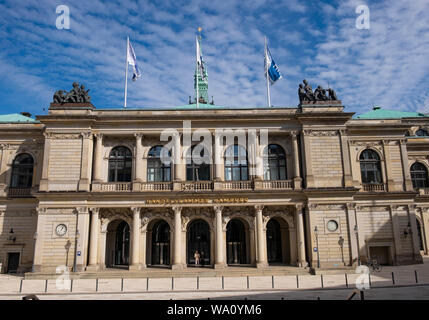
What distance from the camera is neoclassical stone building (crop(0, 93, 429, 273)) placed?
110 ft

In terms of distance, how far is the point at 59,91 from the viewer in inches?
1437

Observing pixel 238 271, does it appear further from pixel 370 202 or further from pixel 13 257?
pixel 13 257

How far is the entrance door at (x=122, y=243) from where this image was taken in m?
37.8

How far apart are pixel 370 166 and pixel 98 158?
30613mm

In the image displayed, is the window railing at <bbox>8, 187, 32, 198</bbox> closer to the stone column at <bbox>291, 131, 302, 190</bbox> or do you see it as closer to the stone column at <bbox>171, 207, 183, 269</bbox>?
the stone column at <bbox>171, 207, 183, 269</bbox>

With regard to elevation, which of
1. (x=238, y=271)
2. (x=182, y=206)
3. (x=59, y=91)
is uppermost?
(x=59, y=91)

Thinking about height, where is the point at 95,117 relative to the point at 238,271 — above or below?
above

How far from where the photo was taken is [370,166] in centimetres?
4038

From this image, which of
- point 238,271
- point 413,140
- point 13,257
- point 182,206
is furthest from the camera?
point 413,140

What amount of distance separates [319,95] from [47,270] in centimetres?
3216

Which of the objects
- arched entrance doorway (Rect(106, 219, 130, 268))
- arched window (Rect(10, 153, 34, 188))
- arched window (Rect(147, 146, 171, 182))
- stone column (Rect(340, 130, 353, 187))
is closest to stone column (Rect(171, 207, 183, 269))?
arched window (Rect(147, 146, 171, 182))

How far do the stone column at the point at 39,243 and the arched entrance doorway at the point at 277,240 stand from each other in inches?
900

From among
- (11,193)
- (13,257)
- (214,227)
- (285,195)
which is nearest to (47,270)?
(13,257)

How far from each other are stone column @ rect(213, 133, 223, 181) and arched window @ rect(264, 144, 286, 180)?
4.98 m
